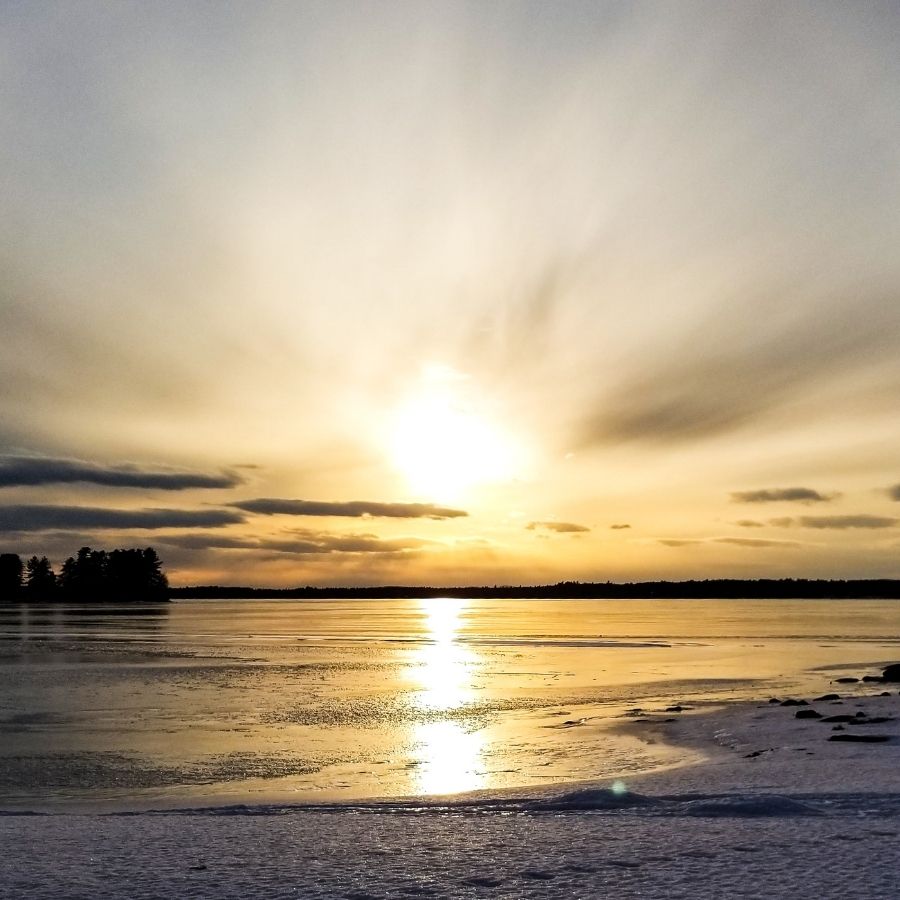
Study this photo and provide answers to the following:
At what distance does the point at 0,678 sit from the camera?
36.6 meters

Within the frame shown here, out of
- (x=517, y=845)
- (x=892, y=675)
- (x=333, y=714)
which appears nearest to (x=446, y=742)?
(x=333, y=714)

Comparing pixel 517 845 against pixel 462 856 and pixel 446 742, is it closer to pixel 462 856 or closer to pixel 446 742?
pixel 462 856

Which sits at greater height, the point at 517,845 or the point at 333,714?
the point at 517,845

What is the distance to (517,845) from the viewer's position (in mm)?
9516

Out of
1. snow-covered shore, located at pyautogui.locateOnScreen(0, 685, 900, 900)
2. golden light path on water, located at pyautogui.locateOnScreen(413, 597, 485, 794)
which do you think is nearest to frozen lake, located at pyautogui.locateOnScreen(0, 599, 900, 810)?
golden light path on water, located at pyautogui.locateOnScreen(413, 597, 485, 794)

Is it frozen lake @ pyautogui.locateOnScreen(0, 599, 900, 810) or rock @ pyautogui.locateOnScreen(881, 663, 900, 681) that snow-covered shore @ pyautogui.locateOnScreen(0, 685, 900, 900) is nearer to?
frozen lake @ pyautogui.locateOnScreen(0, 599, 900, 810)

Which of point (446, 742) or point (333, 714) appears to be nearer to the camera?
point (446, 742)

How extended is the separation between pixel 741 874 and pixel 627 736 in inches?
571

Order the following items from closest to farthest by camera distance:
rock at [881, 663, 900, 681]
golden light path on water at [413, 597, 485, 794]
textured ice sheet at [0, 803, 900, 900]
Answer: textured ice sheet at [0, 803, 900, 900]
golden light path on water at [413, 597, 485, 794]
rock at [881, 663, 900, 681]

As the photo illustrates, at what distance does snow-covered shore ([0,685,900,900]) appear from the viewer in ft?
26.0

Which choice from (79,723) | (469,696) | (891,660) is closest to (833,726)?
(469,696)

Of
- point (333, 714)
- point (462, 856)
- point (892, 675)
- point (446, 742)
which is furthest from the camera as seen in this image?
point (892, 675)

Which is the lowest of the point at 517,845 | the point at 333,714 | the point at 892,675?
the point at 892,675

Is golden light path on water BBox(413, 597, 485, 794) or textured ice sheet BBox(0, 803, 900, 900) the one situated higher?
textured ice sheet BBox(0, 803, 900, 900)
